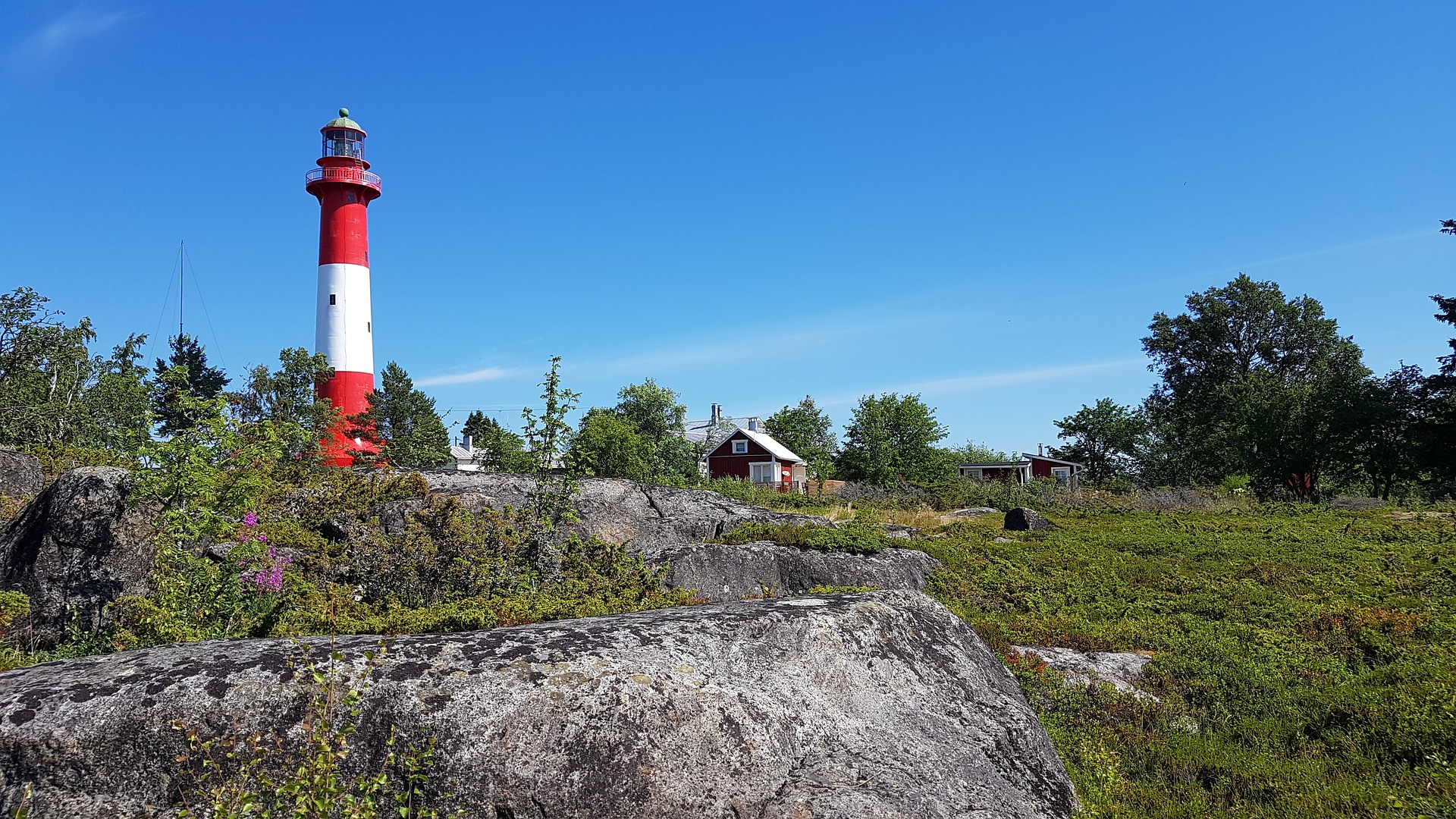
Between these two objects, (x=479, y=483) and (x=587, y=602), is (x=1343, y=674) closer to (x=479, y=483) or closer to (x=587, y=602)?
(x=587, y=602)

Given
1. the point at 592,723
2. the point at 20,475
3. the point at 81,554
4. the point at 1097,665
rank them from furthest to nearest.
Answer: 1. the point at 20,475
2. the point at 1097,665
3. the point at 81,554
4. the point at 592,723

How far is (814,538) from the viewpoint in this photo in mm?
13453

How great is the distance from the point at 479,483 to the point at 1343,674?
11.0 meters

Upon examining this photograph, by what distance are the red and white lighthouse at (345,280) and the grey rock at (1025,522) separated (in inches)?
1129

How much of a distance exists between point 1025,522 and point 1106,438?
40.3 m

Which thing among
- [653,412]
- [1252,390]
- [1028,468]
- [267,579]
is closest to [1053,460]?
[1028,468]

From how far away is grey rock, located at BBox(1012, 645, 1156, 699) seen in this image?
8.70 m

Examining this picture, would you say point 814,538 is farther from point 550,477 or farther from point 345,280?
point 345,280

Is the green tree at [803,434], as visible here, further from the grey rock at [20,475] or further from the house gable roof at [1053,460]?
the grey rock at [20,475]

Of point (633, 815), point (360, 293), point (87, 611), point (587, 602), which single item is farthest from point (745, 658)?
point (360, 293)

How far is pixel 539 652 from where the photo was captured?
4332 mm

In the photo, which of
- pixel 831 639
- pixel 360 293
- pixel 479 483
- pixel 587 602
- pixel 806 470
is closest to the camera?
pixel 831 639

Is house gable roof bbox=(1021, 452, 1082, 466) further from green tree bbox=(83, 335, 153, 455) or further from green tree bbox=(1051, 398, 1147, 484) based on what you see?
green tree bbox=(83, 335, 153, 455)

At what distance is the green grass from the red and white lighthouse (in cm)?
3026
